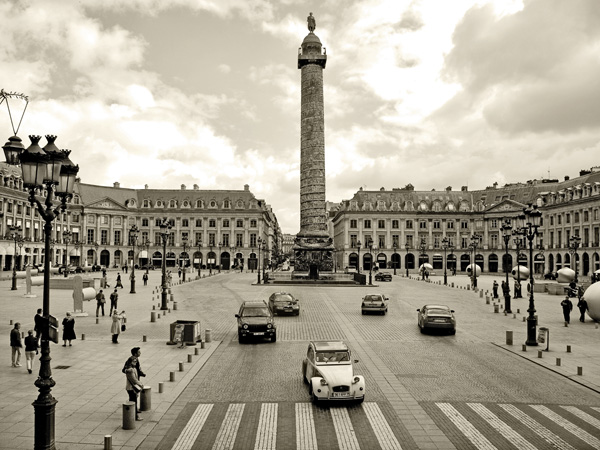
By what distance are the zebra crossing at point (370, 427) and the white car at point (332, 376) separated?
33cm

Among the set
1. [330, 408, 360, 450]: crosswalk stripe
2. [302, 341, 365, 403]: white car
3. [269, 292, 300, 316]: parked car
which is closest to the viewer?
[330, 408, 360, 450]: crosswalk stripe

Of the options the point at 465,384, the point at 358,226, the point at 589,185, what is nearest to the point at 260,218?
the point at 358,226

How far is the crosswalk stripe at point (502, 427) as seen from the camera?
38.8 ft

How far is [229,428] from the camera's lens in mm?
12727

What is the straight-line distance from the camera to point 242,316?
2456 cm

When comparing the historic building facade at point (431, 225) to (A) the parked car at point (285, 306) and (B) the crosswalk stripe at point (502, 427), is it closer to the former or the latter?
(A) the parked car at point (285, 306)

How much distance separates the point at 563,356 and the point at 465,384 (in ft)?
23.3

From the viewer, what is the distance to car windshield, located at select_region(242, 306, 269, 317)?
24625 millimetres

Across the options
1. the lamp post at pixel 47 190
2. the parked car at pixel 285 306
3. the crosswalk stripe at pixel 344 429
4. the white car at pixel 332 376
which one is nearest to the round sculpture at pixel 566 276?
the parked car at pixel 285 306

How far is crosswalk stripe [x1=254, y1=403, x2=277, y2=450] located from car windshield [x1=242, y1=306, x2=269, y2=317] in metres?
10.1

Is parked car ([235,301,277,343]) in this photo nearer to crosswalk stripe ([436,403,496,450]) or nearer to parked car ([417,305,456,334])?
parked car ([417,305,456,334])

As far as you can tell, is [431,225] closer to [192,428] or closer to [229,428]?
[229,428]

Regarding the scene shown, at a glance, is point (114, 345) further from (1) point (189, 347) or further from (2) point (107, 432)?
(2) point (107, 432)

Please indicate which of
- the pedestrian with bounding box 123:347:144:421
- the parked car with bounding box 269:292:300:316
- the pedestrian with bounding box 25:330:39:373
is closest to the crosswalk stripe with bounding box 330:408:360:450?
the pedestrian with bounding box 123:347:144:421
